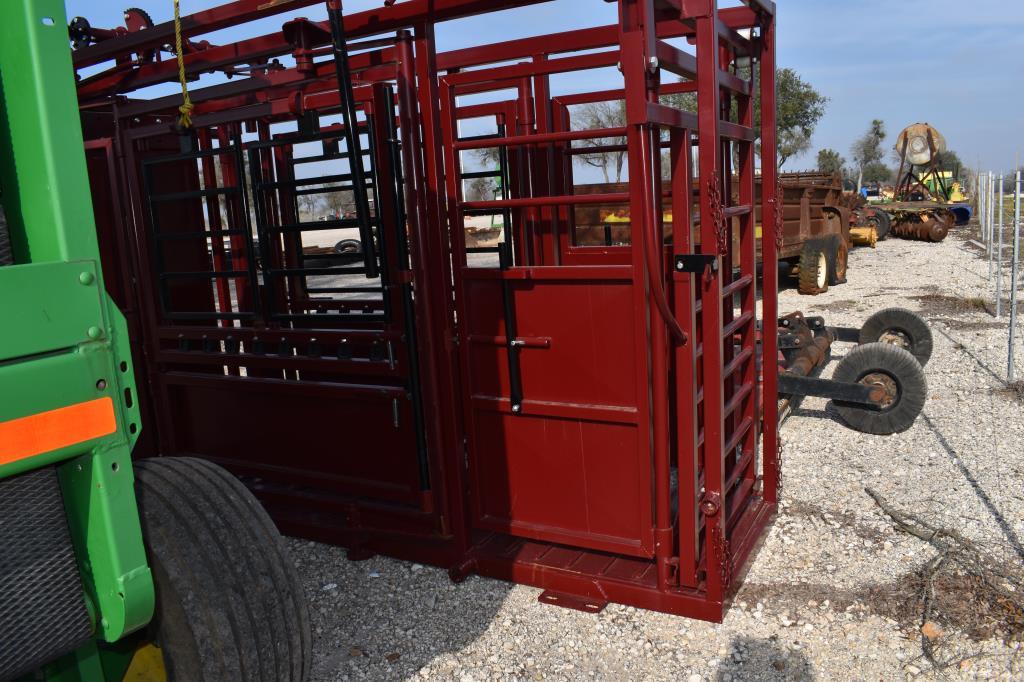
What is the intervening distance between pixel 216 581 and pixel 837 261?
14.3 m

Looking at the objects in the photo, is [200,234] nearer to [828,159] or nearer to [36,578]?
[36,578]

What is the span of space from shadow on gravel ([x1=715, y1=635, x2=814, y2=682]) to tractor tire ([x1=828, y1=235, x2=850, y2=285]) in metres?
11.7

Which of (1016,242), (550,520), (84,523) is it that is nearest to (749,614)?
(550,520)

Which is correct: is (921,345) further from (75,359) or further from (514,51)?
(75,359)

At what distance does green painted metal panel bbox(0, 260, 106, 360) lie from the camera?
1.66 m

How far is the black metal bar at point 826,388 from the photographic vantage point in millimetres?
5852

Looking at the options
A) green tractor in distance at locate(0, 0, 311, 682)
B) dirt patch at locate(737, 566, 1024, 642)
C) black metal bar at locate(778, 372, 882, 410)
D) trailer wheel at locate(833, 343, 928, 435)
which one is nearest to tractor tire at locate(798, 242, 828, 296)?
trailer wheel at locate(833, 343, 928, 435)

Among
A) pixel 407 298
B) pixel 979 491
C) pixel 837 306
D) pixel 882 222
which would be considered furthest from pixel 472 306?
pixel 882 222

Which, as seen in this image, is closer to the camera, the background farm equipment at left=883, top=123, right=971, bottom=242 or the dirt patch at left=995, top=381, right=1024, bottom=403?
the dirt patch at left=995, top=381, right=1024, bottom=403

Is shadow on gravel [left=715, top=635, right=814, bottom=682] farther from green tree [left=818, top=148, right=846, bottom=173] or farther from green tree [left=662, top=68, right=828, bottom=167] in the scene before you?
green tree [left=818, top=148, right=846, bottom=173]

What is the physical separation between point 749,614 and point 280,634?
2.26 metres

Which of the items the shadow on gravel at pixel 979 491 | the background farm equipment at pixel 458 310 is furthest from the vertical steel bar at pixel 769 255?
the shadow on gravel at pixel 979 491

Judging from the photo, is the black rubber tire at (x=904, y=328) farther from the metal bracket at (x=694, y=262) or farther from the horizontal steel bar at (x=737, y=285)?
the metal bracket at (x=694, y=262)

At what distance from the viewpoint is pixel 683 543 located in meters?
3.81
